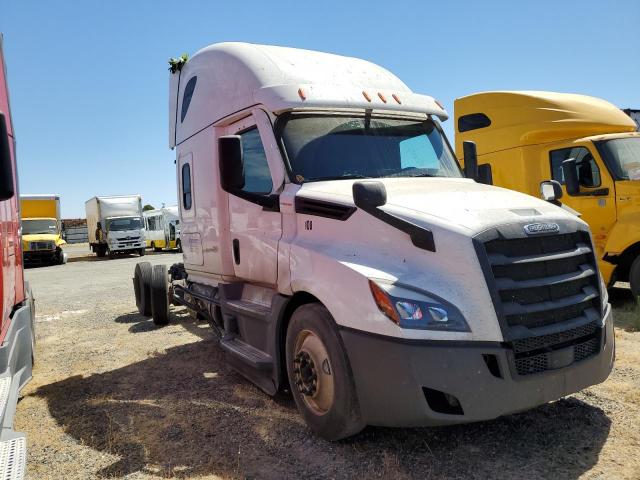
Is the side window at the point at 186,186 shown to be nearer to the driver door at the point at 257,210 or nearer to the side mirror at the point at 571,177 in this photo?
the driver door at the point at 257,210

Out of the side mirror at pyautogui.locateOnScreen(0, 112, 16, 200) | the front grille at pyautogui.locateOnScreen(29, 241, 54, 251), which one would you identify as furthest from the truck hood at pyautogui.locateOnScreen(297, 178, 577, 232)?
the front grille at pyautogui.locateOnScreen(29, 241, 54, 251)

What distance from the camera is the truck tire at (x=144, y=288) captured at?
8492 mm

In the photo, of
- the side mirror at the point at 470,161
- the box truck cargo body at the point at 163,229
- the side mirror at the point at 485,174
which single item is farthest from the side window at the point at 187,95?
the box truck cargo body at the point at 163,229

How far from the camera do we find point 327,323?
3393 mm

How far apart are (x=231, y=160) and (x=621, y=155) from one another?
6.22 m

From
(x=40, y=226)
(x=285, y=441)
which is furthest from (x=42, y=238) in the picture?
(x=285, y=441)

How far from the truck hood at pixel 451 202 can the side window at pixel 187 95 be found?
2.93 m

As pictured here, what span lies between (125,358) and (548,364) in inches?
201

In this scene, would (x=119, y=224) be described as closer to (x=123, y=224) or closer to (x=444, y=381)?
(x=123, y=224)

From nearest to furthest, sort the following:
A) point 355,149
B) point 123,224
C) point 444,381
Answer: point 444,381
point 355,149
point 123,224

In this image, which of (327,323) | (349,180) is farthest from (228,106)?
(327,323)

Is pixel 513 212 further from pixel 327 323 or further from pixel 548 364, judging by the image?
pixel 327 323

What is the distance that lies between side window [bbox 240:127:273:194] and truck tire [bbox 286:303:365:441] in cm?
133

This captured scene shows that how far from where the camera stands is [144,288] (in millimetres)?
8625
